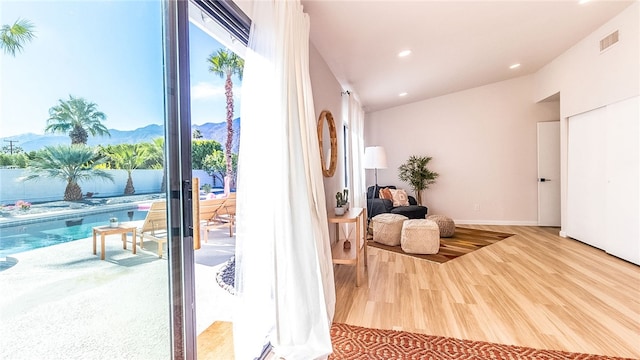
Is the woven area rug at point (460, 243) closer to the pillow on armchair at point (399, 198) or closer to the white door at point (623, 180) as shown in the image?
the pillow on armchair at point (399, 198)

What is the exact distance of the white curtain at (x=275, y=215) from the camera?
5.28 feet

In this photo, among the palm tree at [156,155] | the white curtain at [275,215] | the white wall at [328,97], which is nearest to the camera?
the palm tree at [156,155]

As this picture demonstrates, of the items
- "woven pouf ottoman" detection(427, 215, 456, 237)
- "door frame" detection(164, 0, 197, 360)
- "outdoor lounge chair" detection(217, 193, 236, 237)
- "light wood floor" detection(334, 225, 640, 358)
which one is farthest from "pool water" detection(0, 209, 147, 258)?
"woven pouf ottoman" detection(427, 215, 456, 237)

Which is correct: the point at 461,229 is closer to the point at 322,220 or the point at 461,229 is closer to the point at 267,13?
the point at 322,220

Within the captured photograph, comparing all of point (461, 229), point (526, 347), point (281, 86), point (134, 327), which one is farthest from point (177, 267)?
point (461, 229)

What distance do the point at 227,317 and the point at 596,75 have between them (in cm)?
523

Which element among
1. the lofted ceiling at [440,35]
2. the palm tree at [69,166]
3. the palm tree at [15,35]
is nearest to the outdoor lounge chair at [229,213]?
the palm tree at [69,166]

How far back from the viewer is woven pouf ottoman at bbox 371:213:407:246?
14.2 feet

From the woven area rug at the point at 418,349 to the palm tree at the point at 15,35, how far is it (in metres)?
1.92

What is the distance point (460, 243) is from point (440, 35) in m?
2.95

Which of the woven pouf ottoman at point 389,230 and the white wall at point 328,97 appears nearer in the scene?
the white wall at point 328,97

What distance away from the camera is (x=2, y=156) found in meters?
0.72

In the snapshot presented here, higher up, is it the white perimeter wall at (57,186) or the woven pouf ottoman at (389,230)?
the white perimeter wall at (57,186)

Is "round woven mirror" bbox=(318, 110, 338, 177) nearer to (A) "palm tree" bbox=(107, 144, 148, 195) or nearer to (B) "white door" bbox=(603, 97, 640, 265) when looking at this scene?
(A) "palm tree" bbox=(107, 144, 148, 195)
